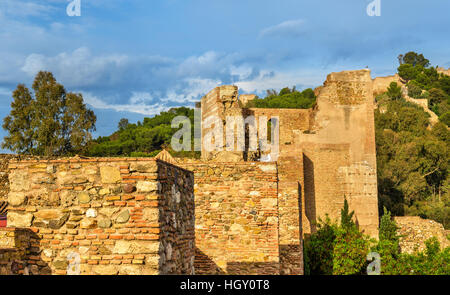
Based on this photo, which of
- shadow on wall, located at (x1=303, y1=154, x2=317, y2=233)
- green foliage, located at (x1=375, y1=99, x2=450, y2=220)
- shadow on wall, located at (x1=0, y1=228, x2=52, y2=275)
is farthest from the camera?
green foliage, located at (x1=375, y1=99, x2=450, y2=220)

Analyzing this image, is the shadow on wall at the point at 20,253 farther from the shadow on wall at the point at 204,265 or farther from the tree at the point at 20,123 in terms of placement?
the tree at the point at 20,123

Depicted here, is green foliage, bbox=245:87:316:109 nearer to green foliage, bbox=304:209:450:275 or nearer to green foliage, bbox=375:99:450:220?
green foliage, bbox=375:99:450:220

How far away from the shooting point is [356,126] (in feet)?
78.4

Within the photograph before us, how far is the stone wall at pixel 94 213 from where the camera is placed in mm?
4039

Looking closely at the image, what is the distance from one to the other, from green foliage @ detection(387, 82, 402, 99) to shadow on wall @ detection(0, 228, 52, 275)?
6429cm

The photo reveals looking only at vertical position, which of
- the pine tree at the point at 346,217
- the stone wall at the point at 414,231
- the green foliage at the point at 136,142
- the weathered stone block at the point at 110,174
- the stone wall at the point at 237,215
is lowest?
the stone wall at the point at 414,231

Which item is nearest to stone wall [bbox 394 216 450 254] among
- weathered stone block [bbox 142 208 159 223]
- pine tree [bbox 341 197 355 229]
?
pine tree [bbox 341 197 355 229]

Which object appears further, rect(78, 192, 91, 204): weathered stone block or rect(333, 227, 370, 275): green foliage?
rect(333, 227, 370, 275): green foliage

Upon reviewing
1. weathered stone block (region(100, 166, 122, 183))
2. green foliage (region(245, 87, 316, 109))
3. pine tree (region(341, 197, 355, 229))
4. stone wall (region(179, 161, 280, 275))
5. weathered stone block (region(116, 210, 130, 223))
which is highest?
green foliage (region(245, 87, 316, 109))

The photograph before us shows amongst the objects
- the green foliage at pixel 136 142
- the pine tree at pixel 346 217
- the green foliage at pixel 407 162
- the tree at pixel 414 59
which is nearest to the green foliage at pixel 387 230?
the pine tree at pixel 346 217

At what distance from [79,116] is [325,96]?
1618 centimetres

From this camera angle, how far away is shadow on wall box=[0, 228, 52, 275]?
383cm
